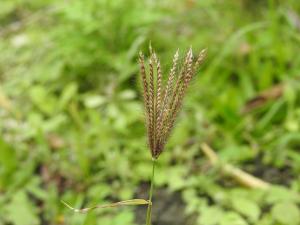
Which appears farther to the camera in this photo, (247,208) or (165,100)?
(247,208)

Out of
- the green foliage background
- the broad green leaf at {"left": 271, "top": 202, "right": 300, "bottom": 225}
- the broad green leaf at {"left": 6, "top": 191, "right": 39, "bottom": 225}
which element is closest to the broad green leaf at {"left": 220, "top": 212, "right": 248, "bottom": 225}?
the green foliage background

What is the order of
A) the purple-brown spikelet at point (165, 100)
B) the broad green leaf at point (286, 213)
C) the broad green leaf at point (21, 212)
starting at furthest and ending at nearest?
the broad green leaf at point (21, 212)
the broad green leaf at point (286, 213)
the purple-brown spikelet at point (165, 100)

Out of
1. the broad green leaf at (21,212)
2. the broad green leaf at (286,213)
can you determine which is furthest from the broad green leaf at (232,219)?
the broad green leaf at (21,212)

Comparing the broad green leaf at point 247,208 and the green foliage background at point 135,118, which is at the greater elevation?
the green foliage background at point 135,118

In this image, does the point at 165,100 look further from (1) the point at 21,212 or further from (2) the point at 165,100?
(1) the point at 21,212

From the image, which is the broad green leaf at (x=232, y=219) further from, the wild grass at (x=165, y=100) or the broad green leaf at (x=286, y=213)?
the wild grass at (x=165, y=100)

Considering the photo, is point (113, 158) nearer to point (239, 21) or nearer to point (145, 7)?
point (145, 7)

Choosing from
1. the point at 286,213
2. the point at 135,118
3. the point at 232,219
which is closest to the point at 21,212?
the point at 135,118
